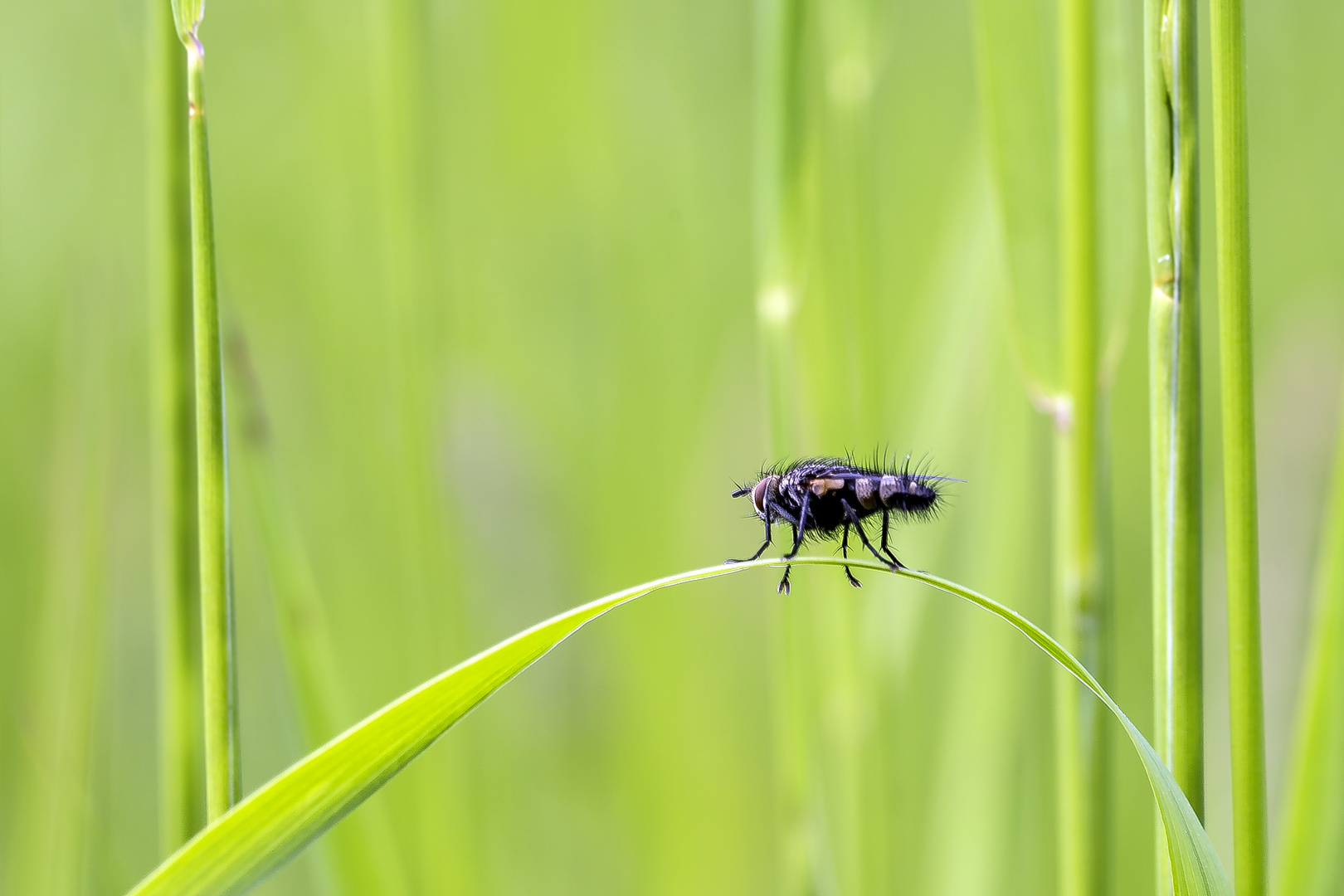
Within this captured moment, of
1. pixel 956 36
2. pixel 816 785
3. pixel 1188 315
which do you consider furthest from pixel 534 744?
pixel 956 36

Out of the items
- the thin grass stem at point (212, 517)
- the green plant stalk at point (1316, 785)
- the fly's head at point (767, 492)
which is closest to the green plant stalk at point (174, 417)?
the thin grass stem at point (212, 517)

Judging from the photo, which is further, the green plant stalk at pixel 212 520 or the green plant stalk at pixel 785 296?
the green plant stalk at pixel 785 296

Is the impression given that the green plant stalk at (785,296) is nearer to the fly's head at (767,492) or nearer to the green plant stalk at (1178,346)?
the fly's head at (767,492)

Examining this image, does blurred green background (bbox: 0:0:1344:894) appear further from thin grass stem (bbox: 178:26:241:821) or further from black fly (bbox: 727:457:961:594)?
thin grass stem (bbox: 178:26:241:821)

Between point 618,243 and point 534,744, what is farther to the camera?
point 618,243

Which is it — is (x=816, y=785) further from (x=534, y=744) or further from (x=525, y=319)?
(x=525, y=319)

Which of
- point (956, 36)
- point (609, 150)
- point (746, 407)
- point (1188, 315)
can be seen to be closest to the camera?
point (1188, 315)

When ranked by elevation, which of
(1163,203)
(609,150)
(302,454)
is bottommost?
(302,454)
